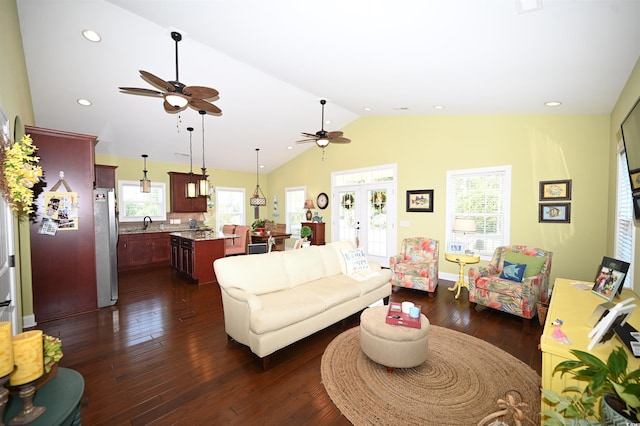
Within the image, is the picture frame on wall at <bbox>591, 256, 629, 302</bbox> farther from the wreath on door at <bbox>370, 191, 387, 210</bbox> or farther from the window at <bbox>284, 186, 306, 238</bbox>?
the window at <bbox>284, 186, 306, 238</bbox>

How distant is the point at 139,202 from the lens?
7.00 metres

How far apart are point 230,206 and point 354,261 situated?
6084mm

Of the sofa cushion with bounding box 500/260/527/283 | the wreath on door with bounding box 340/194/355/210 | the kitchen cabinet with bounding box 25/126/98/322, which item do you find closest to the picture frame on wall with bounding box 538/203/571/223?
the sofa cushion with bounding box 500/260/527/283

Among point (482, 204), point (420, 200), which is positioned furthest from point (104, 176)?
point (482, 204)

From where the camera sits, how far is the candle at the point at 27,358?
1118 mm

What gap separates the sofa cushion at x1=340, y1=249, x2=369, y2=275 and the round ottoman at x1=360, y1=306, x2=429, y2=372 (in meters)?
1.47

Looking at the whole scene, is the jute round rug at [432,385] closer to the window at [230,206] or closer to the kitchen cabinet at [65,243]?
the kitchen cabinet at [65,243]

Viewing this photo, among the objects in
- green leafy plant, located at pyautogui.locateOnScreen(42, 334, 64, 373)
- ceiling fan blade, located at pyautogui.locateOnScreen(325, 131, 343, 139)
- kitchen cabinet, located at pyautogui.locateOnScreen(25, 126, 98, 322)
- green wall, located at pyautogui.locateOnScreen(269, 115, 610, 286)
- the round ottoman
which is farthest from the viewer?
ceiling fan blade, located at pyautogui.locateOnScreen(325, 131, 343, 139)

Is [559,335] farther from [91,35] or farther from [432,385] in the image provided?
[91,35]

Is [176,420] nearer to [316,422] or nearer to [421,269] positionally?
[316,422]

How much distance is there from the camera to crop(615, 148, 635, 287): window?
286 centimetres

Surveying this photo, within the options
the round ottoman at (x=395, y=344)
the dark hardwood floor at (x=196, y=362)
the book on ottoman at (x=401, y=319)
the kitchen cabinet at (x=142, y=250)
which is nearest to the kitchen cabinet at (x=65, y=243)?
the dark hardwood floor at (x=196, y=362)

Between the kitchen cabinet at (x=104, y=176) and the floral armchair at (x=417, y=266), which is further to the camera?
the kitchen cabinet at (x=104, y=176)

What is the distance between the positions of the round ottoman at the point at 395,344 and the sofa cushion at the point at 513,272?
7.05 feet
